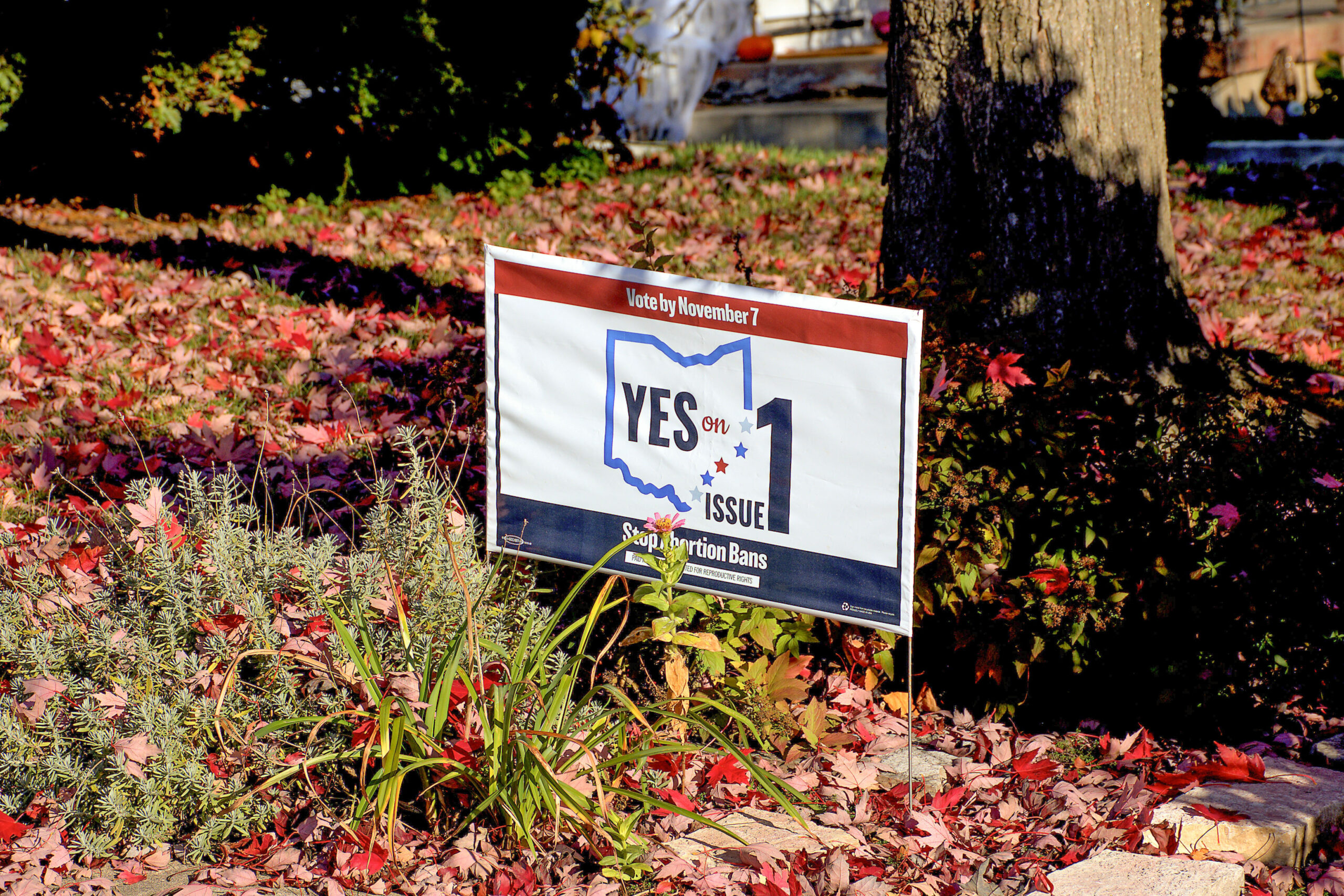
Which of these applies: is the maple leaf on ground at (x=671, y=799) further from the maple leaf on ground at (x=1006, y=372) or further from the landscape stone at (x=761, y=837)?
the maple leaf on ground at (x=1006, y=372)

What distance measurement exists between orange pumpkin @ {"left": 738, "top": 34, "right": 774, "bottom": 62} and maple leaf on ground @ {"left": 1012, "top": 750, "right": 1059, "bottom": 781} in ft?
49.0

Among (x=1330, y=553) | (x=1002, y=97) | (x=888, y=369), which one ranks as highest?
(x=1002, y=97)

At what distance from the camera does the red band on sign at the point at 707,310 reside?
266cm

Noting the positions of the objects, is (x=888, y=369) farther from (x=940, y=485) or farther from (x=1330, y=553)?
(x=1330, y=553)

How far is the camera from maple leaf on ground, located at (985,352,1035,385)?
2.97m

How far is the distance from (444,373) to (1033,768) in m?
2.18

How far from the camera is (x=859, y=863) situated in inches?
101

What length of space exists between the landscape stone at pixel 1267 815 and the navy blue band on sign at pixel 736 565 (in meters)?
0.85

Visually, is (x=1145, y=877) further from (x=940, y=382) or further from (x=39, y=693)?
(x=39, y=693)

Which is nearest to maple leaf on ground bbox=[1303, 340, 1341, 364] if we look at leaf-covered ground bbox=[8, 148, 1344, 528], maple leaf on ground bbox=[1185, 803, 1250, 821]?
leaf-covered ground bbox=[8, 148, 1344, 528]

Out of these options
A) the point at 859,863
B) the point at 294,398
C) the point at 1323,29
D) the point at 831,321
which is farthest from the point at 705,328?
the point at 1323,29

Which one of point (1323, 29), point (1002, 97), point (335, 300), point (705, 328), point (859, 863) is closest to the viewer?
point (859, 863)

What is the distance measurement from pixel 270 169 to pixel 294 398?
529cm

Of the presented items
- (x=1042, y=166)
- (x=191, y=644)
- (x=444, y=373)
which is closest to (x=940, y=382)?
(x=444, y=373)
